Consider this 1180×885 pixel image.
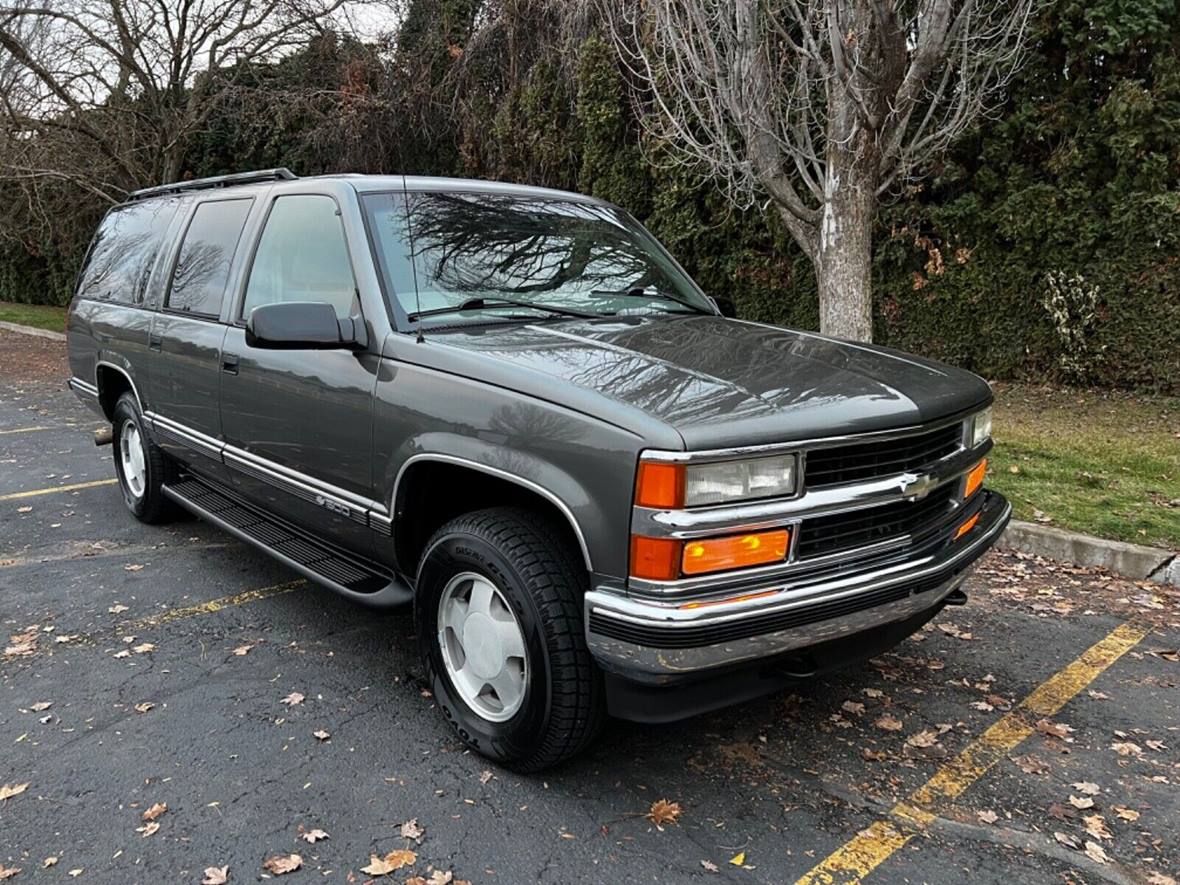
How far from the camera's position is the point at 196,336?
4480 millimetres

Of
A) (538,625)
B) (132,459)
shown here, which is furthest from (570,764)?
(132,459)

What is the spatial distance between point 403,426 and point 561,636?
3.20 feet

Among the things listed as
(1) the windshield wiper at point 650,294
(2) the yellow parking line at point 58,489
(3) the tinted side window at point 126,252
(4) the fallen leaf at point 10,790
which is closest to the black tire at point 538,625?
(1) the windshield wiper at point 650,294

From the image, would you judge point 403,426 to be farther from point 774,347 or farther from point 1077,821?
point 1077,821

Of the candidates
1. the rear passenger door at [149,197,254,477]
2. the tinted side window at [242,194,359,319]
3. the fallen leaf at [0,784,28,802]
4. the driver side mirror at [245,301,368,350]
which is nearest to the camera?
the fallen leaf at [0,784,28,802]

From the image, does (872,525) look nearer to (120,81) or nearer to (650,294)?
(650,294)

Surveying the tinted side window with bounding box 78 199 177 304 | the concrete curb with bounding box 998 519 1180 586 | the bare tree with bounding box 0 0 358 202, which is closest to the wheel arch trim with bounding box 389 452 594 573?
the tinted side window with bounding box 78 199 177 304

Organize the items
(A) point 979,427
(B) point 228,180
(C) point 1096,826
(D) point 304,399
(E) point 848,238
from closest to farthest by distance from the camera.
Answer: (C) point 1096,826 → (A) point 979,427 → (D) point 304,399 → (B) point 228,180 → (E) point 848,238

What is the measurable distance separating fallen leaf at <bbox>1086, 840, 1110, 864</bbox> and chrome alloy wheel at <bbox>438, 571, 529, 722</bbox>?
173cm

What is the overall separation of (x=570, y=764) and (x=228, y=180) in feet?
11.9

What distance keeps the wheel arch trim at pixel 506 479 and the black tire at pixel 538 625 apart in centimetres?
12

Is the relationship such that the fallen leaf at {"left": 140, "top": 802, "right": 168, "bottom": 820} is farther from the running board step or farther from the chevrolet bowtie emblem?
the chevrolet bowtie emblem

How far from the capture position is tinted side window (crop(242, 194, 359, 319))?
11.9 feet

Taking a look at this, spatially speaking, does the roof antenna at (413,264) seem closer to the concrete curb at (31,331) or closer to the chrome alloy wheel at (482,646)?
the chrome alloy wheel at (482,646)
